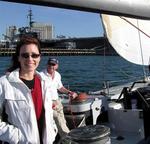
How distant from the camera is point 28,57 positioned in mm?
2660

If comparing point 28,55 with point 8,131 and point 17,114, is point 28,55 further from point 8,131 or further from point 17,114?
point 8,131

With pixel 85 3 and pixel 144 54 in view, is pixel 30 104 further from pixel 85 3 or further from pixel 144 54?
pixel 144 54

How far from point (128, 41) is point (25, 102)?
309 inches

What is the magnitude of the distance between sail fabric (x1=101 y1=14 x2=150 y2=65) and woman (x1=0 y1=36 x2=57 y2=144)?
704cm

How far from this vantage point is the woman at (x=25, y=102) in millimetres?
2564

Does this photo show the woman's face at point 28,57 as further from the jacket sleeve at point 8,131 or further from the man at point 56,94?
the man at point 56,94

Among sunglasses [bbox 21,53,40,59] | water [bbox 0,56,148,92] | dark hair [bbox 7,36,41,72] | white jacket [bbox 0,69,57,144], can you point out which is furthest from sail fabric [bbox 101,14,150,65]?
white jacket [bbox 0,69,57,144]

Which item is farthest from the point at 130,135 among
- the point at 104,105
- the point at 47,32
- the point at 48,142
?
the point at 47,32

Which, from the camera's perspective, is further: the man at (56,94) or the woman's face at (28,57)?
the man at (56,94)

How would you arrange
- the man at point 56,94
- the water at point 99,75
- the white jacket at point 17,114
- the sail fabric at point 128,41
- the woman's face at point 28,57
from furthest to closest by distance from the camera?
the water at point 99,75, the sail fabric at point 128,41, the man at point 56,94, the woman's face at point 28,57, the white jacket at point 17,114

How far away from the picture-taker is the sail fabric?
9.80 metres

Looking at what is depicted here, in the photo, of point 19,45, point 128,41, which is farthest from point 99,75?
point 19,45

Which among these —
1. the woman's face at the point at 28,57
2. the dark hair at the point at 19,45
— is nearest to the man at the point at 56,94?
the dark hair at the point at 19,45

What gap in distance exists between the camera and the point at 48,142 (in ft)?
8.86
